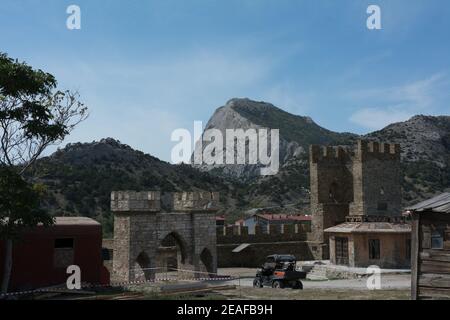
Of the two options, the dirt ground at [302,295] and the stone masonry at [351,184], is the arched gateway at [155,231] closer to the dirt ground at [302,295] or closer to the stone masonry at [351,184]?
the dirt ground at [302,295]

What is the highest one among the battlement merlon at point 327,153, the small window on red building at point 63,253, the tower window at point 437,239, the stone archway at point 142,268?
the battlement merlon at point 327,153

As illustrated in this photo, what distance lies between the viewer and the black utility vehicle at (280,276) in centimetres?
2439

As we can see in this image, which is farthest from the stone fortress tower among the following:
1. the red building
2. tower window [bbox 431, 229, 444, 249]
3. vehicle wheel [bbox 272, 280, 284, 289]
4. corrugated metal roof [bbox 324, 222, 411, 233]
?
tower window [bbox 431, 229, 444, 249]

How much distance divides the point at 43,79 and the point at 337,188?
27816 millimetres

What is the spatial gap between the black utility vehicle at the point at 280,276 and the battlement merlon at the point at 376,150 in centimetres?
1745

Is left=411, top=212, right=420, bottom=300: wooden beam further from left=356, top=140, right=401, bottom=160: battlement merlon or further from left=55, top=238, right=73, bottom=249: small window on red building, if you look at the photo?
left=356, top=140, right=401, bottom=160: battlement merlon

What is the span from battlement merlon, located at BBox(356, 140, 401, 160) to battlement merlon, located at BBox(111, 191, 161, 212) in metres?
19.4

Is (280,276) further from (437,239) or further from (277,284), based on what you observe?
(437,239)

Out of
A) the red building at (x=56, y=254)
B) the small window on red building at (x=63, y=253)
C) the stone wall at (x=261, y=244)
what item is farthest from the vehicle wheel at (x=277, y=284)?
the stone wall at (x=261, y=244)

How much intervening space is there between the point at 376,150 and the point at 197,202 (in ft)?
59.4

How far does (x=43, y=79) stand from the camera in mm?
20953

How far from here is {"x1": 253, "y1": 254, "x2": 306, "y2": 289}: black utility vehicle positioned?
2439 cm
